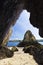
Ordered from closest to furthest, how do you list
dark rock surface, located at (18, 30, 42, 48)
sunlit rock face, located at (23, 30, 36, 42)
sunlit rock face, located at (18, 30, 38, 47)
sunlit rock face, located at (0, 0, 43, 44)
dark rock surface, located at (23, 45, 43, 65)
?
1. sunlit rock face, located at (0, 0, 43, 44)
2. dark rock surface, located at (23, 45, 43, 65)
3. dark rock surface, located at (18, 30, 42, 48)
4. sunlit rock face, located at (18, 30, 38, 47)
5. sunlit rock face, located at (23, 30, 36, 42)

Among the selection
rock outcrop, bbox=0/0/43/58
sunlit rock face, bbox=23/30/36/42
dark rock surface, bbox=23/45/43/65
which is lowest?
dark rock surface, bbox=23/45/43/65

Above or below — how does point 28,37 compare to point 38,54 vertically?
above

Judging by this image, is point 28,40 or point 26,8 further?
point 28,40

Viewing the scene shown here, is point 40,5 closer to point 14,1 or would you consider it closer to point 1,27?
point 14,1

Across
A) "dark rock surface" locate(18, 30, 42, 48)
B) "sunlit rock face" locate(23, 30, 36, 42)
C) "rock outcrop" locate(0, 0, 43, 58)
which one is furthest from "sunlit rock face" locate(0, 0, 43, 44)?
"sunlit rock face" locate(23, 30, 36, 42)

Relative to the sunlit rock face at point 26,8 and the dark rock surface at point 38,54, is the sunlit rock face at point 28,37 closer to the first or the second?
the dark rock surface at point 38,54

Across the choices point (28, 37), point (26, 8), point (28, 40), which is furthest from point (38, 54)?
point (28, 37)

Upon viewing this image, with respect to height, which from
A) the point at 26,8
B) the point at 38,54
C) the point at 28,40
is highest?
the point at 26,8

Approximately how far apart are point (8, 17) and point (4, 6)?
1263 millimetres

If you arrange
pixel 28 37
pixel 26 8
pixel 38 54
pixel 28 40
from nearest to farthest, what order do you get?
1. pixel 26 8
2. pixel 38 54
3. pixel 28 40
4. pixel 28 37

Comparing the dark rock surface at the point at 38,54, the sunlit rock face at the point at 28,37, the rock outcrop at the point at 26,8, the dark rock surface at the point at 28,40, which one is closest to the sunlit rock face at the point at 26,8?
the rock outcrop at the point at 26,8

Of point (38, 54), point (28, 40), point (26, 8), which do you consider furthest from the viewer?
point (28, 40)

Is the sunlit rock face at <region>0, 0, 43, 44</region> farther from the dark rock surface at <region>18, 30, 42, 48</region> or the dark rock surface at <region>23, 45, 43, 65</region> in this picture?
the dark rock surface at <region>18, 30, 42, 48</region>

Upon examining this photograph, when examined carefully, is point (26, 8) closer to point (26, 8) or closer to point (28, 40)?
point (26, 8)
